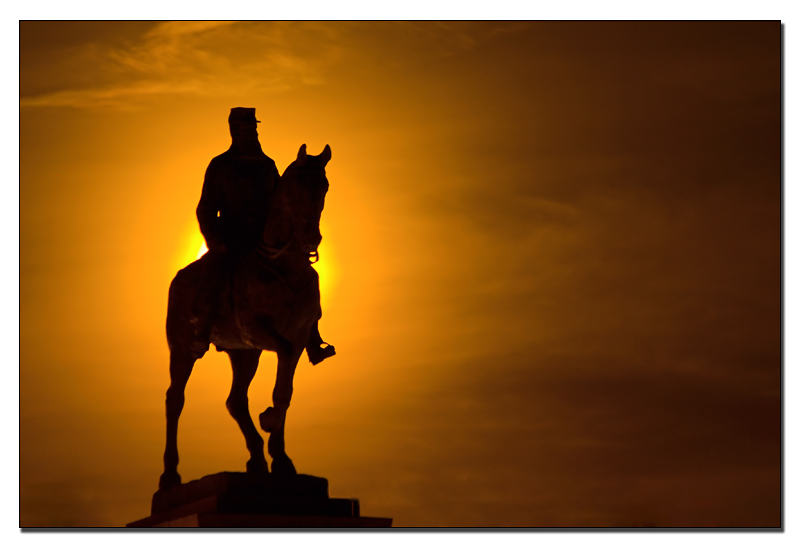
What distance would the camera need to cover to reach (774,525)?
1089cm

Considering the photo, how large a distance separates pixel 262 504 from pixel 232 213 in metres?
2.17

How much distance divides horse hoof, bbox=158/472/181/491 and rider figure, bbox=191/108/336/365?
2.95ft

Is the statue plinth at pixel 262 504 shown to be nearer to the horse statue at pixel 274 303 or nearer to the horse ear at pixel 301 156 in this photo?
the horse statue at pixel 274 303

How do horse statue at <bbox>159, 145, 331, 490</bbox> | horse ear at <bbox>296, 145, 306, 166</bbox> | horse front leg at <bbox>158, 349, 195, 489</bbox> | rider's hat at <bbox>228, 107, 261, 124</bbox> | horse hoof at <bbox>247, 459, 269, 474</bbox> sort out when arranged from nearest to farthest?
horse ear at <bbox>296, 145, 306, 166</bbox> < horse statue at <bbox>159, 145, 331, 490</bbox> < horse hoof at <bbox>247, 459, 269, 474</bbox> < horse front leg at <bbox>158, 349, 195, 489</bbox> < rider's hat at <bbox>228, 107, 261, 124</bbox>

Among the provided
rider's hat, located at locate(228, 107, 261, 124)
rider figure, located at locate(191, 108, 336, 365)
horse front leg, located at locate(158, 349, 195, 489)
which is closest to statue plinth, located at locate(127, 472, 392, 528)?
horse front leg, located at locate(158, 349, 195, 489)

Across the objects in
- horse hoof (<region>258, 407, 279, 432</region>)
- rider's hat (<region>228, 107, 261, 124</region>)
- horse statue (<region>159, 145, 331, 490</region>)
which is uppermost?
rider's hat (<region>228, 107, 261, 124</region>)

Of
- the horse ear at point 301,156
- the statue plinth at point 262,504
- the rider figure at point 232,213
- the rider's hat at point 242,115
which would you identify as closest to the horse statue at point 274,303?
the horse ear at point 301,156

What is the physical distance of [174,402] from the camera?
9.11 meters

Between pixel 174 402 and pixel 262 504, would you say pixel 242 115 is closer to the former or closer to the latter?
pixel 174 402

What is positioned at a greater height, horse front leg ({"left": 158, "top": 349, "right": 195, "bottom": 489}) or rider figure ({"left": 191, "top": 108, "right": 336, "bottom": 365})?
rider figure ({"left": 191, "top": 108, "right": 336, "bottom": 365})

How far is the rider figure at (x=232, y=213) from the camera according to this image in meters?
8.81

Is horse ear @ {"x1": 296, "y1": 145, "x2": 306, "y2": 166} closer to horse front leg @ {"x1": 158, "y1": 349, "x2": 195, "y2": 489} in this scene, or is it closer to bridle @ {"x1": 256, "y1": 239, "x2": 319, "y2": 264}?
bridle @ {"x1": 256, "y1": 239, "x2": 319, "y2": 264}

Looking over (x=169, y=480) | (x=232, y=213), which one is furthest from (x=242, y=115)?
(x=169, y=480)

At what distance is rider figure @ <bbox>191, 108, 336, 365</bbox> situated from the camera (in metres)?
8.81
